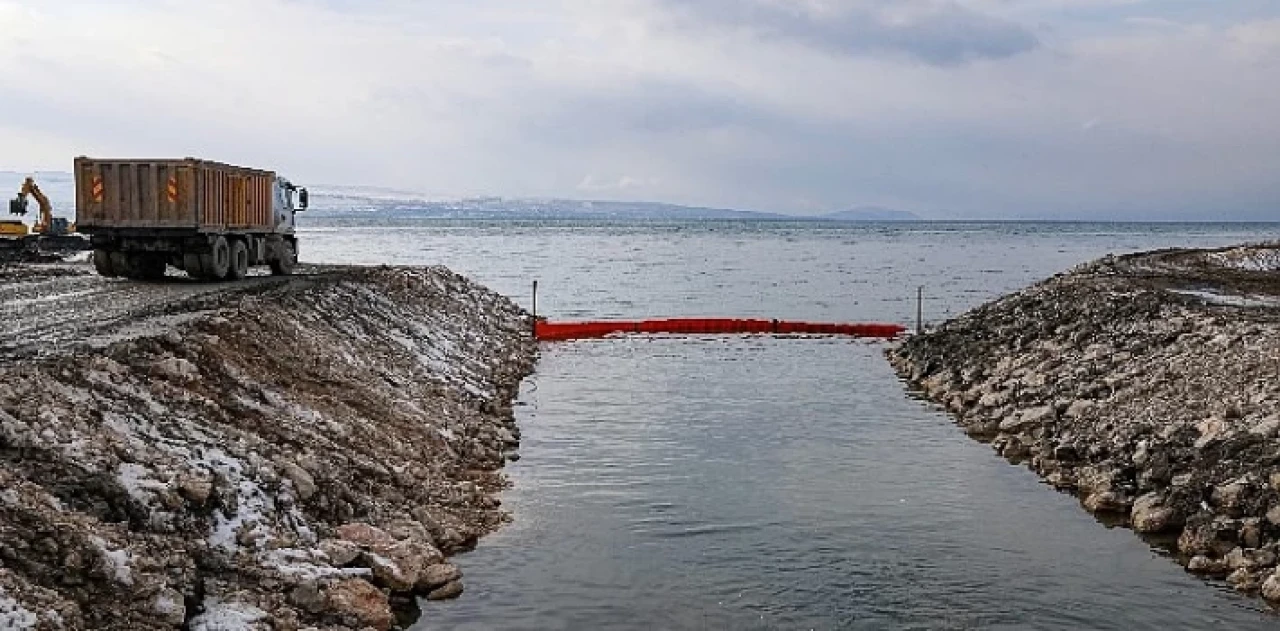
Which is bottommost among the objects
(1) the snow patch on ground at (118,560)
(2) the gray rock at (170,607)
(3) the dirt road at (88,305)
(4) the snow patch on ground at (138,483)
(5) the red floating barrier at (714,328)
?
(5) the red floating barrier at (714,328)

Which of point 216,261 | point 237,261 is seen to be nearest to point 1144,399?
point 216,261

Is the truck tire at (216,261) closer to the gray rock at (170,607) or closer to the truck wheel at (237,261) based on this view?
the truck wheel at (237,261)

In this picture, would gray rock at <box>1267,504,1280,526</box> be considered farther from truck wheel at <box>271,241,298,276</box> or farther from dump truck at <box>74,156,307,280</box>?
truck wheel at <box>271,241,298,276</box>

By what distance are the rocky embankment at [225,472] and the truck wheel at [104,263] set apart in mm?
8823

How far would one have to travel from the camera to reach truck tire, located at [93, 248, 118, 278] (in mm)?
29594

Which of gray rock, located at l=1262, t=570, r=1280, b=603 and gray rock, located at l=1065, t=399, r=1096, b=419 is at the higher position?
gray rock, located at l=1065, t=399, r=1096, b=419

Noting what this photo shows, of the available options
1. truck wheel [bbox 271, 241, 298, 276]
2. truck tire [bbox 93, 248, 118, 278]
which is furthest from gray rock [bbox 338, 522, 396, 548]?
truck wheel [bbox 271, 241, 298, 276]

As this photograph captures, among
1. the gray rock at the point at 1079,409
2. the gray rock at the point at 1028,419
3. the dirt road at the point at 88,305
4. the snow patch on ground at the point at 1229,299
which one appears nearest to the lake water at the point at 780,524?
the gray rock at the point at 1028,419

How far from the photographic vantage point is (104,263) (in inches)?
1169

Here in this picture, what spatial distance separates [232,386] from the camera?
47.6 ft

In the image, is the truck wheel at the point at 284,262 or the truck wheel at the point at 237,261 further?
the truck wheel at the point at 284,262

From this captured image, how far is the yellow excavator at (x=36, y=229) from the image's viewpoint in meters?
45.8

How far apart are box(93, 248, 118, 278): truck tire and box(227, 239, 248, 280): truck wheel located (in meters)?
2.95

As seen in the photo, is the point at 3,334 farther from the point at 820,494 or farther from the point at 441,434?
the point at 820,494
